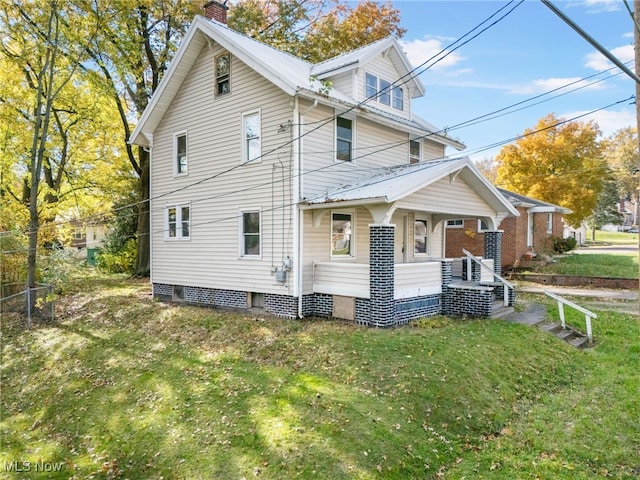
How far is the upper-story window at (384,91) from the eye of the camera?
13.9 meters

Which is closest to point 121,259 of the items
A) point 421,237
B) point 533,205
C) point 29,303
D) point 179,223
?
point 29,303

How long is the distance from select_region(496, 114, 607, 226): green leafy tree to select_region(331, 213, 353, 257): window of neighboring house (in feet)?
49.7

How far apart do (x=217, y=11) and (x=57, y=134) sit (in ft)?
33.8

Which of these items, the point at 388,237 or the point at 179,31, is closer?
the point at 388,237

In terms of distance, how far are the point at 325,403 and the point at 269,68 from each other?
8.43m

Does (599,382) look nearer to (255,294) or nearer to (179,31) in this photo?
(255,294)

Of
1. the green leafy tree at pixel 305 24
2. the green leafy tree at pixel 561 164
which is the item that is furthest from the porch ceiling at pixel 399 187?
the green leafy tree at pixel 561 164

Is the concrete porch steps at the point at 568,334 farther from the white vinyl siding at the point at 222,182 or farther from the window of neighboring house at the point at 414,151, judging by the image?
the window of neighboring house at the point at 414,151

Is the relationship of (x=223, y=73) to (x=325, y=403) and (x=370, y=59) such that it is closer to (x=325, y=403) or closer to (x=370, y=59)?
(x=370, y=59)

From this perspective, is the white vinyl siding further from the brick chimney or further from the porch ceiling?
the brick chimney

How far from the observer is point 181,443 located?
6230 millimetres

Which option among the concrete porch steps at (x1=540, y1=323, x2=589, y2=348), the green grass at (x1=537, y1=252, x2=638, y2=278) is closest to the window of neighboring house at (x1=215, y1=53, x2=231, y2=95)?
the concrete porch steps at (x1=540, y1=323, x2=589, y2=348)

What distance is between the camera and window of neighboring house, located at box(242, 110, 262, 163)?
12.1 metres

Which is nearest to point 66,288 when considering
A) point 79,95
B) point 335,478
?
point 79,95
